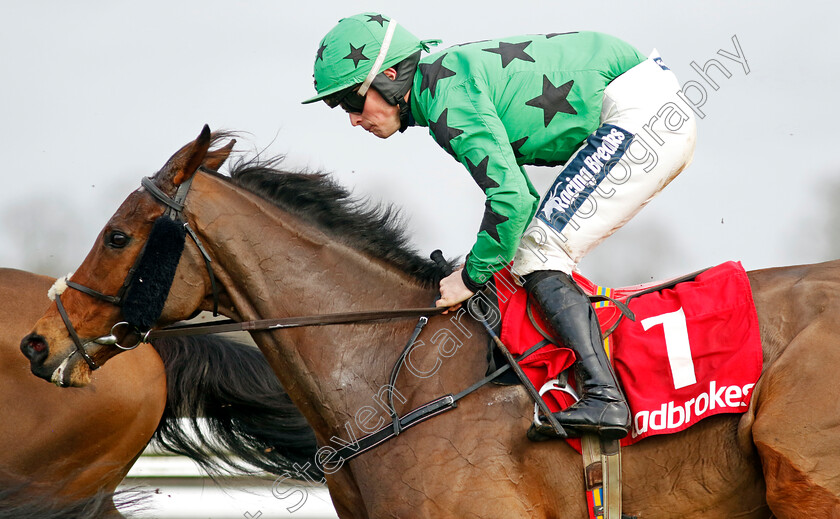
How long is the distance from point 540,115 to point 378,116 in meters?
0.52

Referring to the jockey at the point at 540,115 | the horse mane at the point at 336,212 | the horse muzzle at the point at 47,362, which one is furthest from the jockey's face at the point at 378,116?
the horse muzzle at the point at 47,362

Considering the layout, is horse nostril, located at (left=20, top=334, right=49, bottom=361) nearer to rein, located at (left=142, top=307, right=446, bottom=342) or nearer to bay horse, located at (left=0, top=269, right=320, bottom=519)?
rein, located at (left=142, top=307, right=446, bottom=342)

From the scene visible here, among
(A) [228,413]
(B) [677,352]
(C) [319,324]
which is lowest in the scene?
(A) [228,413]

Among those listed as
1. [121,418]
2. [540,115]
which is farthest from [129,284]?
[540,115]

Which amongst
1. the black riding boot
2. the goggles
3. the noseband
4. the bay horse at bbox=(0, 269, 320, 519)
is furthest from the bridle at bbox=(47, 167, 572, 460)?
the bay horse at bbox=(0, 269, 320, 519)

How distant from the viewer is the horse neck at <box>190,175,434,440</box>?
8.00 feet

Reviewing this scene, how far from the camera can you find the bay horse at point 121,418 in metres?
3.08

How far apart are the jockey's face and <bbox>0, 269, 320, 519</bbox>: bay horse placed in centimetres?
158

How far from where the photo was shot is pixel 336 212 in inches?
104

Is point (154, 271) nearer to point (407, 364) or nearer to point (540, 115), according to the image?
point (407, 364)

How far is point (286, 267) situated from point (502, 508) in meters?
1.01

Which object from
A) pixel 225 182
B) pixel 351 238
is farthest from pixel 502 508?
pixel 225 182

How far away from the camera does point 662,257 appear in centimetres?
453

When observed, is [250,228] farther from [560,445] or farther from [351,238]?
[560,445]
